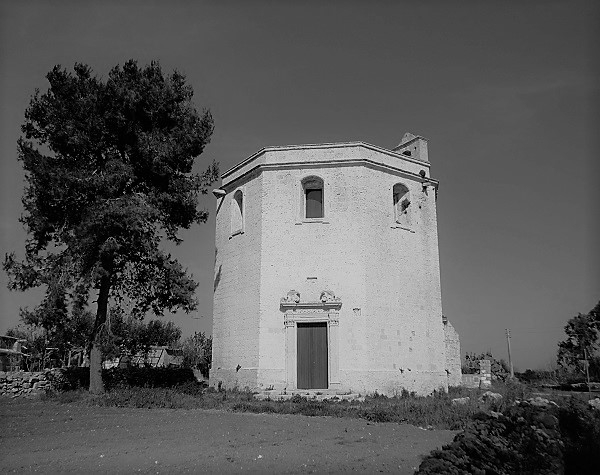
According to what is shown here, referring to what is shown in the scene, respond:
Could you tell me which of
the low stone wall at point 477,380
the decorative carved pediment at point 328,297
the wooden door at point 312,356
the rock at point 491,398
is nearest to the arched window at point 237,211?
the decorative carved pediment at point 328,297

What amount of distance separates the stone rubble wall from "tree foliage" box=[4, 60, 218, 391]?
299cm

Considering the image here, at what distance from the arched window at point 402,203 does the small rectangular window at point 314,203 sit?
10.4 feet

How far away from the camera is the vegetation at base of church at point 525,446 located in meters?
6.37

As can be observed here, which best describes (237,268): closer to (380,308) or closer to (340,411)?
(380,308)

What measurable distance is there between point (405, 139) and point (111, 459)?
19892 mm

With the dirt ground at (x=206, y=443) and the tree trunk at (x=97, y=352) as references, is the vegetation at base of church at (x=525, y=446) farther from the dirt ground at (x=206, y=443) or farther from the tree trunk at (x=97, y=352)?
the tree trunk at (x=97, y=352)

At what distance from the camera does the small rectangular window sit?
837 inches

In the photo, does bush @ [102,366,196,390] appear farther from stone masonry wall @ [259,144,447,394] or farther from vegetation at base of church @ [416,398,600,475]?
vegetation at base of church @ [416,398,600,475]

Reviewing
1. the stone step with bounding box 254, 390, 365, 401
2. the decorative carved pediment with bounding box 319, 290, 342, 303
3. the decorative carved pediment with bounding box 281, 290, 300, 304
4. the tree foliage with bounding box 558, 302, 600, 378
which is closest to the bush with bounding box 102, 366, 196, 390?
the stone step with bounding box 254, 390, 365, 401

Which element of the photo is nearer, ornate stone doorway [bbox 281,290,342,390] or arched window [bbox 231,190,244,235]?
ornate stone doorway [bbox 281,290,342,390]

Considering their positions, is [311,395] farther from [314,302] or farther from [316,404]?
[314,302]

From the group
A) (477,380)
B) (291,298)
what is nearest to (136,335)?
(291,298)

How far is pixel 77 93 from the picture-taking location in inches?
760

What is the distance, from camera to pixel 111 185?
18750 millimetres
